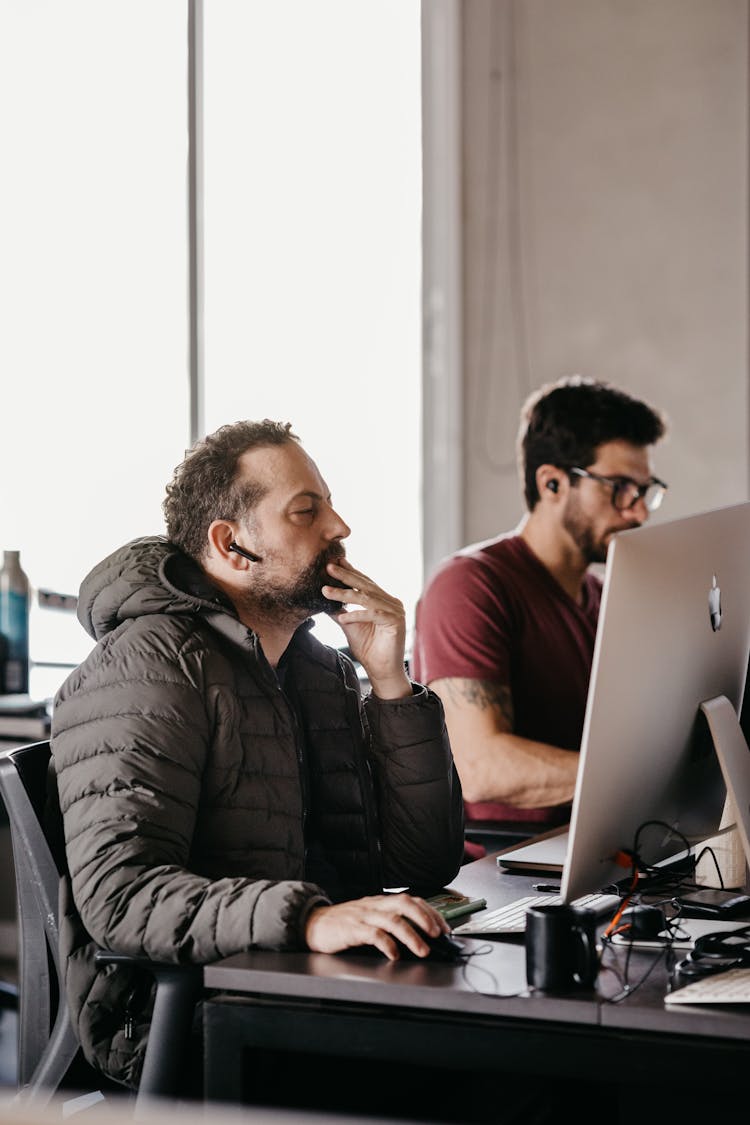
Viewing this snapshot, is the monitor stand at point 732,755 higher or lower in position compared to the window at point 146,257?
lower

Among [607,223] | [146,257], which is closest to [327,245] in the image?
[146,257]

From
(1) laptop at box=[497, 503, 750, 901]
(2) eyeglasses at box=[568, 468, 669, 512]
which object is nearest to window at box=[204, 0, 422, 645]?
(2) eyeglasses at box=[568, 468, 669, 512]

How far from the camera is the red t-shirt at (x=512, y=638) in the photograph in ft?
9.36

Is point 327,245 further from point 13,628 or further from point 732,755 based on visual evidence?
point 732,755

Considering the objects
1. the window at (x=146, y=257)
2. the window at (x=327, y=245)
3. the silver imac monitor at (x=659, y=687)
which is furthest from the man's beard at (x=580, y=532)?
the silver imac monitor at (x=659, y=687)

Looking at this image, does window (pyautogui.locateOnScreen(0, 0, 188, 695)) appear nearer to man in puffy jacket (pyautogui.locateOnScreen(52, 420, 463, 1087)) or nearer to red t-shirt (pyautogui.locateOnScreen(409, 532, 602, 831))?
red t-shirt (pyautogui.locateOnScreen(409, 532, 602, 831))

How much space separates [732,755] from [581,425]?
1484 millimetres

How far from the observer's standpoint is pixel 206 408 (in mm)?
3756

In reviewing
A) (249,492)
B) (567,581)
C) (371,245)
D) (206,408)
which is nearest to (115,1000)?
(249,492)

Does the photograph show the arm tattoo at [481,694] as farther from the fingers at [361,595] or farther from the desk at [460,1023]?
the desk at [460,1023]

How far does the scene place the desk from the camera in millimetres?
1337

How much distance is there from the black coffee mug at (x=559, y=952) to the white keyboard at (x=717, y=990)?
87 mm

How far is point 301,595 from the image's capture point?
79.6 inches

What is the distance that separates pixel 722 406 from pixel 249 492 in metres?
3.19
